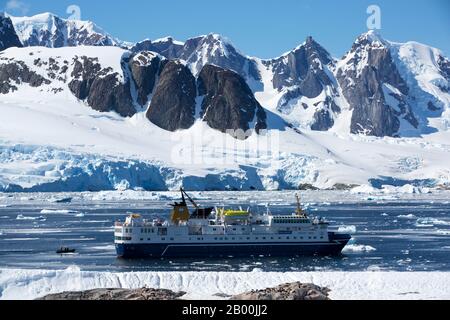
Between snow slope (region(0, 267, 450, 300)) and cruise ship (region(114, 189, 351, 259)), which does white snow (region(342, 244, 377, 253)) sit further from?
snow slope (region(0, 267, 450, 300))

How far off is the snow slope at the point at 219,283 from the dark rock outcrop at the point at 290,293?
184 cm

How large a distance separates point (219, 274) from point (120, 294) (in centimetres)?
852

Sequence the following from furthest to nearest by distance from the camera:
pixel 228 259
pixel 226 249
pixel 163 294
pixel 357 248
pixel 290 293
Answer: pixel 357 248
pixel 226 249
pixel 228 259
pixel 290 293
pixel 163 294

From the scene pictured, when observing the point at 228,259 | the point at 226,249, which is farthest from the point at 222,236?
the point at 228,259

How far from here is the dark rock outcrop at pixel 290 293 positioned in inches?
1209

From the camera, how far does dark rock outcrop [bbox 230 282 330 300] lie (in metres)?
30.7

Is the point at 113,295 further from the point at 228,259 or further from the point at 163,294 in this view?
the point at 228,259

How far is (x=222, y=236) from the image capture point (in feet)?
217

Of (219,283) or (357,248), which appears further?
(357,248)

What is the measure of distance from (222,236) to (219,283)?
93.5 feet

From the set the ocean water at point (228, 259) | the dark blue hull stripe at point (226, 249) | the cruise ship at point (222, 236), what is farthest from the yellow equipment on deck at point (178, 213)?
the ocean water at point (228, 259)

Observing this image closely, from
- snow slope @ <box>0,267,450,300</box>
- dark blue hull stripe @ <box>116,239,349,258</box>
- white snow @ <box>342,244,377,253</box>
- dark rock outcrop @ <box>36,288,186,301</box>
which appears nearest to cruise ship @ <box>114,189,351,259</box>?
dark blue hull stripe @ <box>116,239,349,258</box>

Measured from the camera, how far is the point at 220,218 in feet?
223
